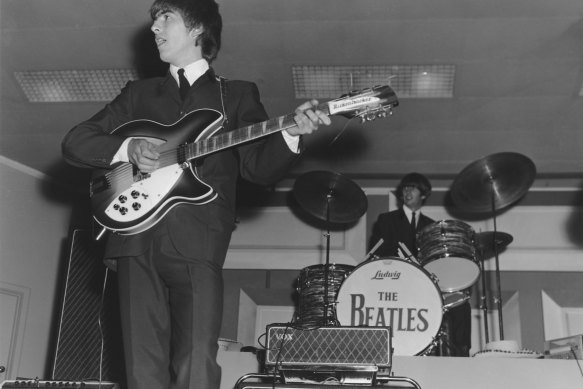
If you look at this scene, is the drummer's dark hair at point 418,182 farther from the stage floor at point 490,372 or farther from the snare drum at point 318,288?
the stage floor at point 490,372

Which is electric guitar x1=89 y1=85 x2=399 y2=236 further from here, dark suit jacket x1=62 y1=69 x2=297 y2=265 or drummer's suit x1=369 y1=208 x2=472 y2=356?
drummer's suit x1=369 y1=208 x2=472 y2=356

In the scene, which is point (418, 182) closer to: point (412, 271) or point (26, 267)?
point (412, 271)

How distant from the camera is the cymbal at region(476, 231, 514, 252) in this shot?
16.5ft

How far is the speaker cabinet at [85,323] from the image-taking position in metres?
4.56

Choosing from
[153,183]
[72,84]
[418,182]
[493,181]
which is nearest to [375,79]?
[418,182]

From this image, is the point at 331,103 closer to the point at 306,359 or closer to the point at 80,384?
the point at 306,359

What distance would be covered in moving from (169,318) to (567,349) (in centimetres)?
209

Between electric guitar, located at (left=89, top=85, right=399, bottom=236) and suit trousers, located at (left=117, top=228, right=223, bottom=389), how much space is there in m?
0.10

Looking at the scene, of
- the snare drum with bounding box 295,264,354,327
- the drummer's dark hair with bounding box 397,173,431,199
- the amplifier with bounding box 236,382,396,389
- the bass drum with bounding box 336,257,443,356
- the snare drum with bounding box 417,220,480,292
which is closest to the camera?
the amplifier with bounding box 236,382,396,389

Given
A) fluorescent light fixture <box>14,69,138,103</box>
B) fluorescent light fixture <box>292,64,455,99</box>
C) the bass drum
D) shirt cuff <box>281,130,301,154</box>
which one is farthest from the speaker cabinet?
shirt cuff <box>281,130,301,154</box>

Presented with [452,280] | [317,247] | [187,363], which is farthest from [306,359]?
[317,247]

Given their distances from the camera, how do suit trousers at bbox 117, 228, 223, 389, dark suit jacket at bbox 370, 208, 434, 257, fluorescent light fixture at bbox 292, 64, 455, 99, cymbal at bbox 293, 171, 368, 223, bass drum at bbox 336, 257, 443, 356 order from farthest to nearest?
dark suit jacket at bbox 370, 208, 434, 257
cymbal at bbox 293, 171, 368, 223
fluorescent light fixture at bbox 292, 64, 455, 99
bass drum at bbox 336, 257, 443, 356
suit trousers at bbox 117, 228, 223, 389

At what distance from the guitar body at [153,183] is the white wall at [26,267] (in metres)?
3.68

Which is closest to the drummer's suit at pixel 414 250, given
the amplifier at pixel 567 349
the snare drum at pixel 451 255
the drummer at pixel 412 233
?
the drummer at pixel 412 233
